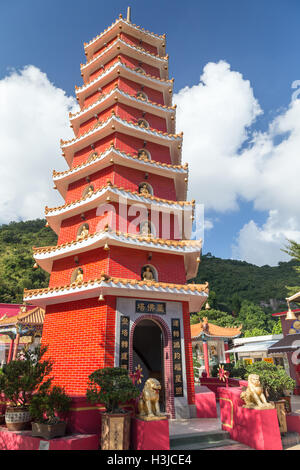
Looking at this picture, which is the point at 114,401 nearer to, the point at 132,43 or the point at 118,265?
the point at 118,265

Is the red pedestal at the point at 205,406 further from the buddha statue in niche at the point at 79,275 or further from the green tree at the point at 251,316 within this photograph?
the green tree at the point at 251,316

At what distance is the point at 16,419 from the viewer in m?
7.08

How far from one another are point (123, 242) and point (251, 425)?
21.4 feet

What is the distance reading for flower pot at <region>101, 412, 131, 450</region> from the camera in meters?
6.21

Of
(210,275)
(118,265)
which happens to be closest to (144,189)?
(118,265)

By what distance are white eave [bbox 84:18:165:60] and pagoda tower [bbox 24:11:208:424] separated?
8 cm

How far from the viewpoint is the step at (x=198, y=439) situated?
704 centimetres

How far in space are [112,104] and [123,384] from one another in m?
12.9

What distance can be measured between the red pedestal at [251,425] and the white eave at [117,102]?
43.2 ft

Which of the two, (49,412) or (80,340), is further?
(80,340)

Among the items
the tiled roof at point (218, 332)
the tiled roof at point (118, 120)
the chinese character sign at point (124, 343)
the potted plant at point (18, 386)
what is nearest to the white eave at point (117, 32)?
the tiled roof at point (118, 120)

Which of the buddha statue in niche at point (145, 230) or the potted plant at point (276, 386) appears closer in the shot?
the potted plant at point (276, 386)

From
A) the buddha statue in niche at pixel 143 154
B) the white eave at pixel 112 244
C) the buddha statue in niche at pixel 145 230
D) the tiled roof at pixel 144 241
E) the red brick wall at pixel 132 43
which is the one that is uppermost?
the red brick wall at pixel 132 43
